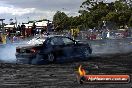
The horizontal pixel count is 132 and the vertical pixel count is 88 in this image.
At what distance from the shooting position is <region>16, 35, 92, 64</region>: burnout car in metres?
16.1

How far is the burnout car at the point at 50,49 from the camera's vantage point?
1608 cm

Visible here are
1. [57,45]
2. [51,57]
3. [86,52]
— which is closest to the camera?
[51,57]

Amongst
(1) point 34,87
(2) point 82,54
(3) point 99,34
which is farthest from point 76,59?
(3) point 99,34

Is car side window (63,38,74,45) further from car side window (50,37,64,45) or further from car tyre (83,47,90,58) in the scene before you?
car tyre (83,47,90,58)

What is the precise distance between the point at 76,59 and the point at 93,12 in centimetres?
8181

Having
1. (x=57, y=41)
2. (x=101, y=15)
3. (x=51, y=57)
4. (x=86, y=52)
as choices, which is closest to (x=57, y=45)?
(x=57, y=41)

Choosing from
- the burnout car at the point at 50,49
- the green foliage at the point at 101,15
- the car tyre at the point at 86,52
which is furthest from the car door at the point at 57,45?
the green foliage at the point at 101,15

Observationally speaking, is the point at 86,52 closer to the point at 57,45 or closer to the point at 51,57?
the point at 57,45

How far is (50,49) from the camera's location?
1650 centimetres

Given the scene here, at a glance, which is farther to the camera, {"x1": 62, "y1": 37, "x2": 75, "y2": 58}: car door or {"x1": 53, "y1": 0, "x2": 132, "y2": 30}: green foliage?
{"x1": 53, "y1": 0, "x2": 132, "y2": 30}: green foliage

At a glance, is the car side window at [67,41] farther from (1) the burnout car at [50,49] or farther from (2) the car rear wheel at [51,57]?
(2) the car rear wheel at [51,57]

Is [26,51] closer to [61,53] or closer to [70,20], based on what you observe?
[61,53]

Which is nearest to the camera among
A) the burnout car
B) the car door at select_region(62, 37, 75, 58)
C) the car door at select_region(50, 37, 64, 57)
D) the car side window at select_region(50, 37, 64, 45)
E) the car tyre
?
the burnout car

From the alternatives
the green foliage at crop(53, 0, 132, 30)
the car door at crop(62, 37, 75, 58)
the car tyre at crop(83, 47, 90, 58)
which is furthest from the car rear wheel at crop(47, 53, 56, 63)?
the green foliage at crop(53, 0, 132, 30)
